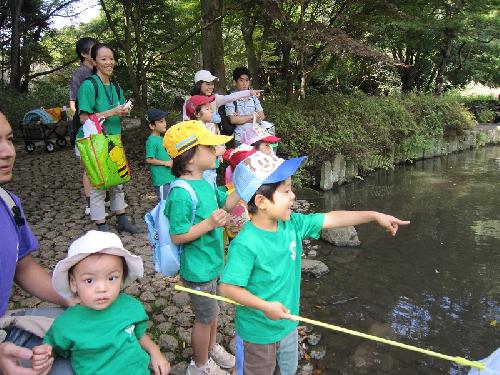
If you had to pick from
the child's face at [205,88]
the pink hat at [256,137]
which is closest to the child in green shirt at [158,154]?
the child's face at [205,88]

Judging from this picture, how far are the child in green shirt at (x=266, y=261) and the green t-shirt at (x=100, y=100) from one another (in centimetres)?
275

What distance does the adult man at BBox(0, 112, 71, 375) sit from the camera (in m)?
1.59

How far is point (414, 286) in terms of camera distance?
4.76 meters

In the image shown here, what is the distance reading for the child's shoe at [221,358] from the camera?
3.10 m

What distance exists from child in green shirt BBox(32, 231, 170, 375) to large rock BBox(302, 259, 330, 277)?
3297mm

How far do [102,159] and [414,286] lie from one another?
350 centimetres

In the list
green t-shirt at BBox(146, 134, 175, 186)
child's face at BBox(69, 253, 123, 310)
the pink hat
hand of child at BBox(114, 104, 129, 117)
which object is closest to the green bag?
hand of child at BBox(114, 104, 129, 117)

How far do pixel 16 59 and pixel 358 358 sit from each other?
14343 millimetres

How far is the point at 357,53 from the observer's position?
732 centimetres

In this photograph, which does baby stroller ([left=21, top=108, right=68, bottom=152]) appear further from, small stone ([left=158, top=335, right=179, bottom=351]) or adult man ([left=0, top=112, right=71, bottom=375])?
adult man ([left=0, top=112, right=71, bottom=375])

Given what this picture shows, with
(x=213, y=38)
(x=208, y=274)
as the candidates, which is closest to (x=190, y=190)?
(x=208, y=274)

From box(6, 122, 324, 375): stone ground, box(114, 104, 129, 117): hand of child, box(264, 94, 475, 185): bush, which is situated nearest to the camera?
box(6, 122, 324, 375): stone ground

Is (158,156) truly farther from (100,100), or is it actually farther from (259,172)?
(259,172)

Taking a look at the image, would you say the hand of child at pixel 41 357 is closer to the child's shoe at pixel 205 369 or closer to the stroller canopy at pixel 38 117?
the child's shoe at pixel 205 369
